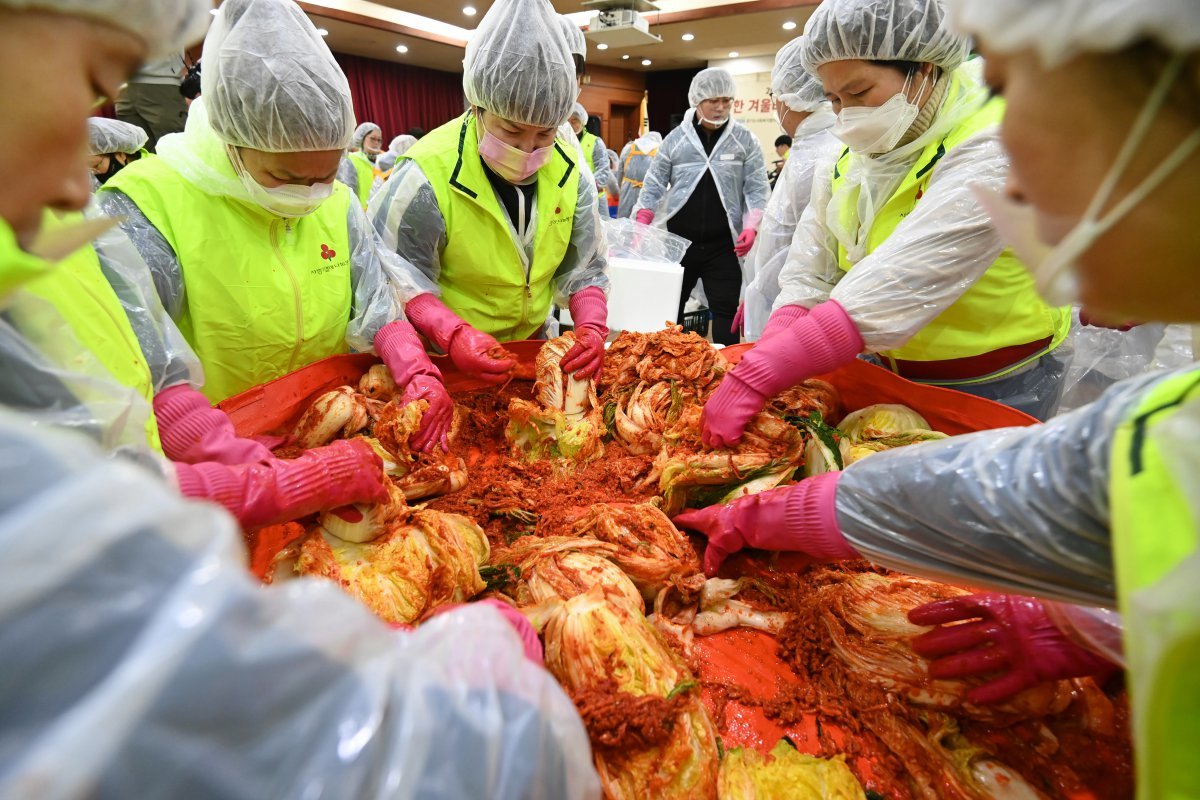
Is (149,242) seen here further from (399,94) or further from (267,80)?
(399,94)

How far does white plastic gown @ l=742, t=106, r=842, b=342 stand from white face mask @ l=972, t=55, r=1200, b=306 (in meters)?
3.08

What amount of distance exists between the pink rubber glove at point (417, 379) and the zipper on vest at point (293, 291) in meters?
0.31

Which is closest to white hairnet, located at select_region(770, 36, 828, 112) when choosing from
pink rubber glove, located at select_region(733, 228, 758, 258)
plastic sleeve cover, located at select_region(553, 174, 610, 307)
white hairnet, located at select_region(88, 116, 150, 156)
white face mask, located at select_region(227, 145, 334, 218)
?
pink rubber glove, located at select_region(733, 228, 758, 258)

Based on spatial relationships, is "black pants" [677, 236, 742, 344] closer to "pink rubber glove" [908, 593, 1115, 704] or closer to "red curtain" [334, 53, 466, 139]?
"pink rubber glove" [908, 593, 1115, 704]

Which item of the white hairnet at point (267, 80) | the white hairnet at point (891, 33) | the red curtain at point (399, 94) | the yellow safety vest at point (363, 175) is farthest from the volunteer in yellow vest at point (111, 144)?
the red curtain at point (399, 94)

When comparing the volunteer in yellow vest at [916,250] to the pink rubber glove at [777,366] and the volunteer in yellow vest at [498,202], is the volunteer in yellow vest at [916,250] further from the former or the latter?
the volunteer in yellow vest at [498,202]

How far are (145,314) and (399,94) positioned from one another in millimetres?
17774

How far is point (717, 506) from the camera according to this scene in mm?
1840

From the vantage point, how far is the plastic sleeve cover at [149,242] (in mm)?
1938

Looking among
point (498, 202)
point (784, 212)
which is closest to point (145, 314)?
point (498, 202)

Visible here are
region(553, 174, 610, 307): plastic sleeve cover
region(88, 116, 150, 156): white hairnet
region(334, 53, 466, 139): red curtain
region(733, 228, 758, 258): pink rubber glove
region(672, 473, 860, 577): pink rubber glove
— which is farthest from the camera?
region(334, 53, 466, 139): red curtain

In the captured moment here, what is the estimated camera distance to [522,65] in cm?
242

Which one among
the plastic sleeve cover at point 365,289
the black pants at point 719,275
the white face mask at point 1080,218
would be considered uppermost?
the white face mask at point 1080,218

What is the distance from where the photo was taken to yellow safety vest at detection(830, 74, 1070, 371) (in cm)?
203
